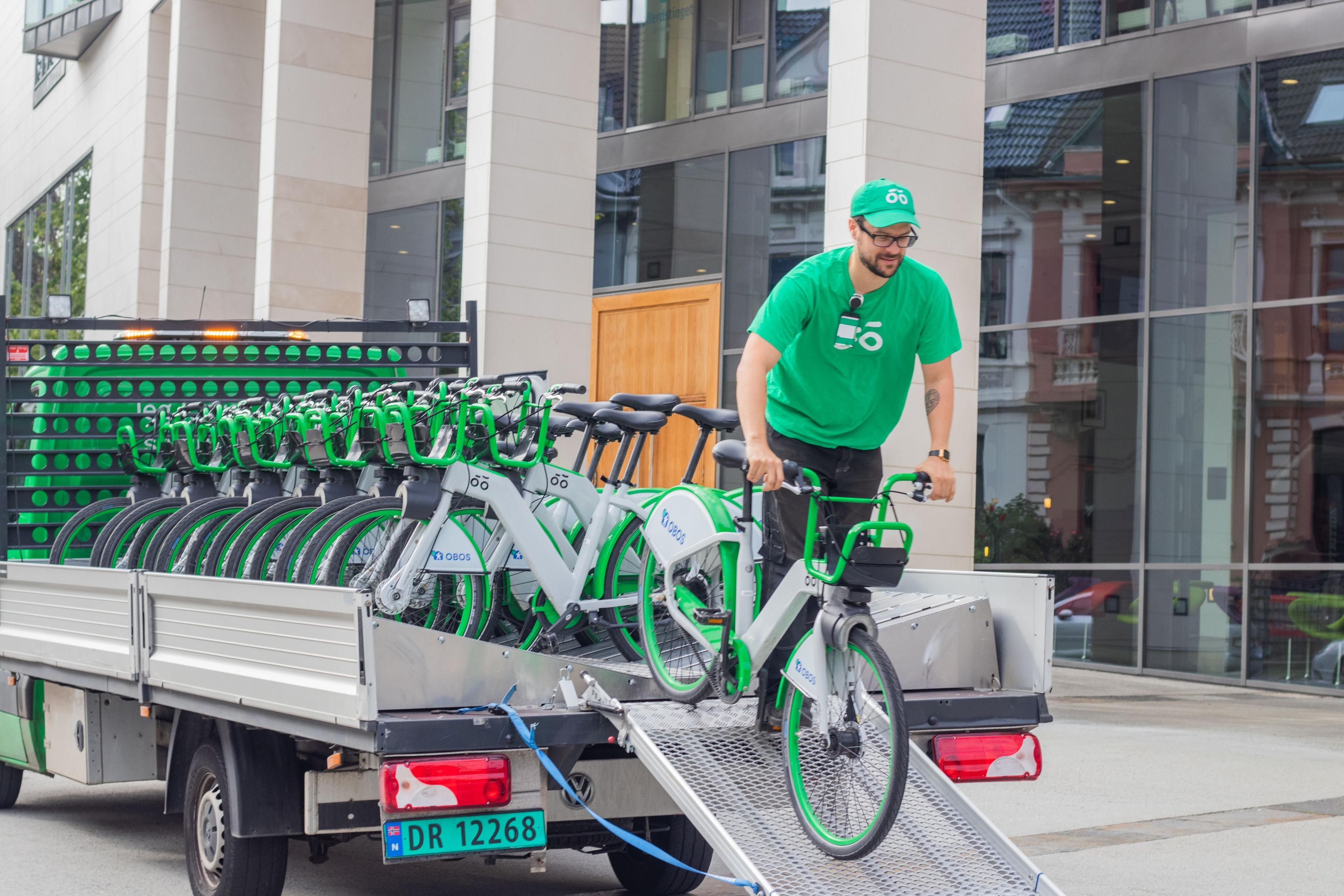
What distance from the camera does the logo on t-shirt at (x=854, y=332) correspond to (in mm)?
5082

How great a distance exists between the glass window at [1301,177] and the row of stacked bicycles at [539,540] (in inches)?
393

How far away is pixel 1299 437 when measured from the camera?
15.4 metres

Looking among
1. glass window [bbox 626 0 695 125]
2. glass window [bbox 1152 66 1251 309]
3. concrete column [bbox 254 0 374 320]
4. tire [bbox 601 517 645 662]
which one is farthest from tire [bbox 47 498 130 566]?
glass window [bbox 626 0 695 125]

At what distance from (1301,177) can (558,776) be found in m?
13.0

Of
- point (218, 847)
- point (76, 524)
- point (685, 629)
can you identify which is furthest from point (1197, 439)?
point (218, 847)

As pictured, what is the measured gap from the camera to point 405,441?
6.53 m

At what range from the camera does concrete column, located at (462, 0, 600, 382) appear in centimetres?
1416

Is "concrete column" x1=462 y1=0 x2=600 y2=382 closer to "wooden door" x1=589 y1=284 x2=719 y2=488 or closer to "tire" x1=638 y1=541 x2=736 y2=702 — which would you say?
"wooden door" x1=589 y1=284 x2=719 y2=488

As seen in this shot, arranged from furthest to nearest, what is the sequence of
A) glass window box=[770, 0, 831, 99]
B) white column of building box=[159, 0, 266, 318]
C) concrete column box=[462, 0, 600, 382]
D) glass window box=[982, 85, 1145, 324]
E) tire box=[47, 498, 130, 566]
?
1. white column of building box=[159, 0, 266, 318]
2. glass window box=[770, 0, 831, 99]
3. glass window box=[982, 85, 1145, 324]
4. concrete column box=[462, 0, 600, 382]
5. tire box=[47, 498, 130, 566]

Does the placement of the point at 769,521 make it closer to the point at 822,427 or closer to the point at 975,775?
the point at 822,427

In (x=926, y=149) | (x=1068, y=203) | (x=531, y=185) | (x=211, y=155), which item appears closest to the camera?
(x=926, y=149)

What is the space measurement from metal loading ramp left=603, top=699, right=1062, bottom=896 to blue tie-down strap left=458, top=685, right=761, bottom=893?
15cm

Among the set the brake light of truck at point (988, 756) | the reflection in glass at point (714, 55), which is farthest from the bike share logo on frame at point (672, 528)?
the reflection in glass at point (714, 55)

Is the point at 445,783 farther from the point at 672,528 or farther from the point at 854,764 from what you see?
the point at 672,528
